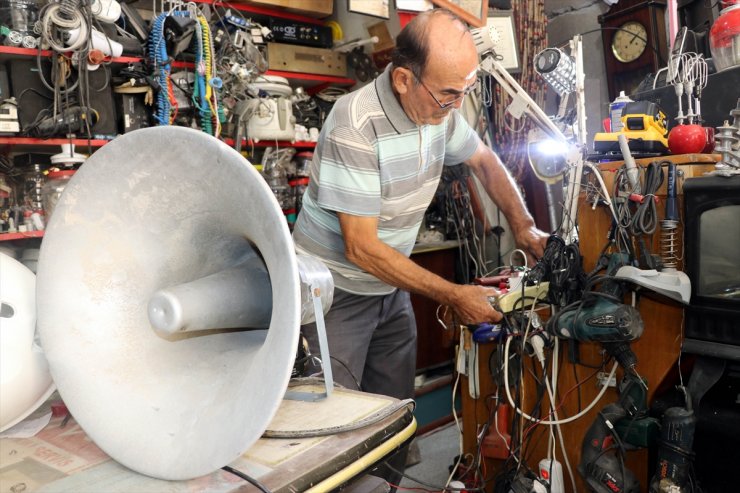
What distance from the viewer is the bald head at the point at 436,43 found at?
158cm

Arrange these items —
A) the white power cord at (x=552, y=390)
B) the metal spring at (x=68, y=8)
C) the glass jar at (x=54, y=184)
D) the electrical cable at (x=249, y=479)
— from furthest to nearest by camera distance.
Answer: the glass jar at (x=54, y=184), the metal spring at (x=68, y=8), the white power cord at (x=552, y=390), the electrical cable at (x=249, y=479)

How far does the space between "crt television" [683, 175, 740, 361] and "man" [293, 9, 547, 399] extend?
0.51m

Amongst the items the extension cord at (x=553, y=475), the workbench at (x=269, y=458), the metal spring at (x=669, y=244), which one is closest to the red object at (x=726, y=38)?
the metal spring at (x=669, y=244)

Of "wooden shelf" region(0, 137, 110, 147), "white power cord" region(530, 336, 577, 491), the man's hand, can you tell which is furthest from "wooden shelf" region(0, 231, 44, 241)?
"white power cord" region(530, 336, 577, 491)

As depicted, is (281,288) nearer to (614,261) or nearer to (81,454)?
(81,454)

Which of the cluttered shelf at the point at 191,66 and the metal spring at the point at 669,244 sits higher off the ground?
the cluttered shelf at the point at 191,66

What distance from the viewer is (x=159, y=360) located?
2.99 feet

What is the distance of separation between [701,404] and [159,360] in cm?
130

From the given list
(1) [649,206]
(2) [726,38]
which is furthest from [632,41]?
(1) [649,206]

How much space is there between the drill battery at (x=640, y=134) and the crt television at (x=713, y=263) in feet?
0.83

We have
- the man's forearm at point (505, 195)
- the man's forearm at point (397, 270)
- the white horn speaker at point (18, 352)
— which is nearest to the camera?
→ the white horn speaker at point (18, 352)

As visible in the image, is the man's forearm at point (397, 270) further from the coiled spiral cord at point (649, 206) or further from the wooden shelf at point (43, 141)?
the wooden shelf at point (43, 141)

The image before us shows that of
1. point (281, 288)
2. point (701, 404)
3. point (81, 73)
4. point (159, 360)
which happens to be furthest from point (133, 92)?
point (701, 404)

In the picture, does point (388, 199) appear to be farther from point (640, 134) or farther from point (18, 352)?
point (18, 352)
